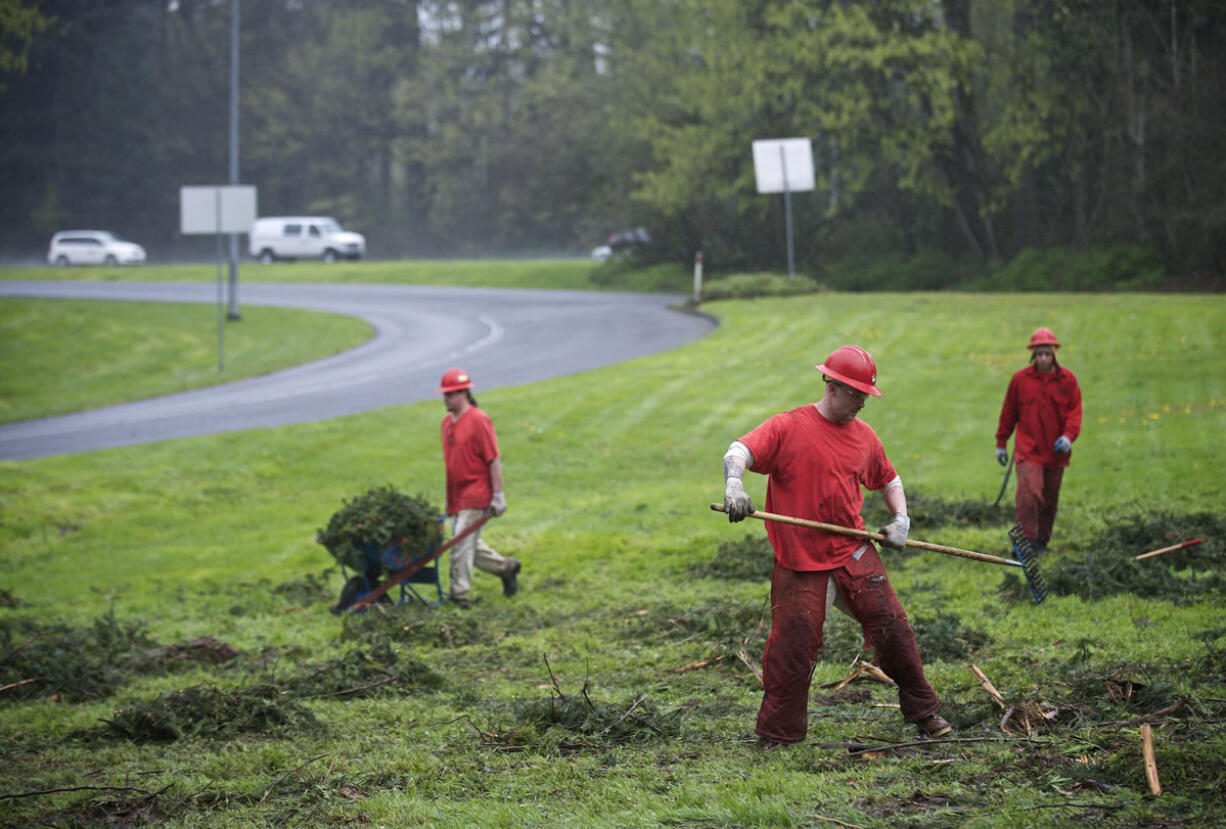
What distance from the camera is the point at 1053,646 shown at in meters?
8.42

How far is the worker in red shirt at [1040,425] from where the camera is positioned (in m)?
11.0

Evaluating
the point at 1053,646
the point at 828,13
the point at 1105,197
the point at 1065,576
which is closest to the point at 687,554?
the point at 1065,576

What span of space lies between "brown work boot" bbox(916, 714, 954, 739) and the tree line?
89.2 ft

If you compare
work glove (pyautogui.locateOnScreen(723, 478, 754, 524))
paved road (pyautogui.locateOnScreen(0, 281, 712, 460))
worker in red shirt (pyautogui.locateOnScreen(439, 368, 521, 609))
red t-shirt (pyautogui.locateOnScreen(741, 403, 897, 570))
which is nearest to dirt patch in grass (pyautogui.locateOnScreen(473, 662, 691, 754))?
red t-shirt (pyautogui.locateOnScreen(741, 403, 897, 570))

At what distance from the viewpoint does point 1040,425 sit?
11102 mm

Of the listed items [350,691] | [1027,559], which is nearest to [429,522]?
[350,691]

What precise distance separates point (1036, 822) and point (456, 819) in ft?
8.34

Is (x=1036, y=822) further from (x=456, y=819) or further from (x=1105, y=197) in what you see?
(x=1105, y=197)

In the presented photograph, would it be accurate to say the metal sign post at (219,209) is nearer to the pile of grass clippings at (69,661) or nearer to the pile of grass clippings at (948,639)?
the pile of grass clippings at (69,661)

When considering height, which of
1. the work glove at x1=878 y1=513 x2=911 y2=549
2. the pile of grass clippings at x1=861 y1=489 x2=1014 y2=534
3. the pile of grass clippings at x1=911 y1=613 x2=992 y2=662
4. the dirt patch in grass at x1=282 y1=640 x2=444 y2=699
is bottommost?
the dirt patch in grass at x1=282 y1=640 x2=444 y2=699

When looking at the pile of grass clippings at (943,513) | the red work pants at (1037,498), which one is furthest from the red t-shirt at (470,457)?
the red work pants at (1037,498)

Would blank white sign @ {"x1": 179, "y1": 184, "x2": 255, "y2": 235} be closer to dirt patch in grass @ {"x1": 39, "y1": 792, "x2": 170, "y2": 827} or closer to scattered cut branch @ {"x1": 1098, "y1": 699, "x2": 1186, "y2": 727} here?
dirt patch in grass @ {"x1": 39, "y1": 792, "x2": 170, "y2": 827}

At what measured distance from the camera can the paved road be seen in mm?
21141

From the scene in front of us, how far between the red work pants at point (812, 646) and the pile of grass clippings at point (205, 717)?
2.99 m
